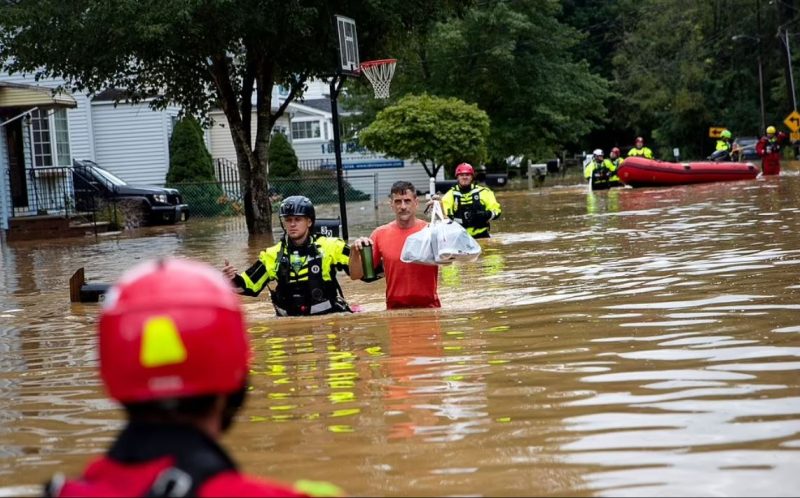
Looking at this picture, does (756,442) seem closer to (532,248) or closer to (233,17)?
(532,248)

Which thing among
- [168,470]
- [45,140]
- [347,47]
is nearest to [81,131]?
[45,140]

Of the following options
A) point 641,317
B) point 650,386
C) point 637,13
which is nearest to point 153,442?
point 650,386

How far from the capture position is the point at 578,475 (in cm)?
493

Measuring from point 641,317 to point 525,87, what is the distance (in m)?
50.0

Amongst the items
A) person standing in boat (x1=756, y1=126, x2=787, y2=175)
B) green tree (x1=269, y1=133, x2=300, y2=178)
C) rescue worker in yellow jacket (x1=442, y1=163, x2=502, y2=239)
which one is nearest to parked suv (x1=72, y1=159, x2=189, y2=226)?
green tree (x1=269, y1=133, x2=300, y2=178)

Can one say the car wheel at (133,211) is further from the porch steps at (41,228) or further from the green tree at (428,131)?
the green tree at (428,131)

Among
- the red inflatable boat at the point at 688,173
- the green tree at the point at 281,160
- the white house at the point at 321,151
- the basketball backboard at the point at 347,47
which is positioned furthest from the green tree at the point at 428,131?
the basketball backboard at the point at 347,47

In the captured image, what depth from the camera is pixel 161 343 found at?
2.43 m

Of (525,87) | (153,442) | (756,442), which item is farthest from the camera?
(525,87)

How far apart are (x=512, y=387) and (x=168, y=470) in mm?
4540

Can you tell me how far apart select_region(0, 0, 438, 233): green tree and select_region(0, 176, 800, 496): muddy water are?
1133 centimetres

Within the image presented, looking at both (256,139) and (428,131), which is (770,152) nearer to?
(428,131)

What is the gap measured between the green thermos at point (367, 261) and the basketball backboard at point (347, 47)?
322 inches

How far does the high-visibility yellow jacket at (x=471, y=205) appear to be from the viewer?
1848 centimetres
